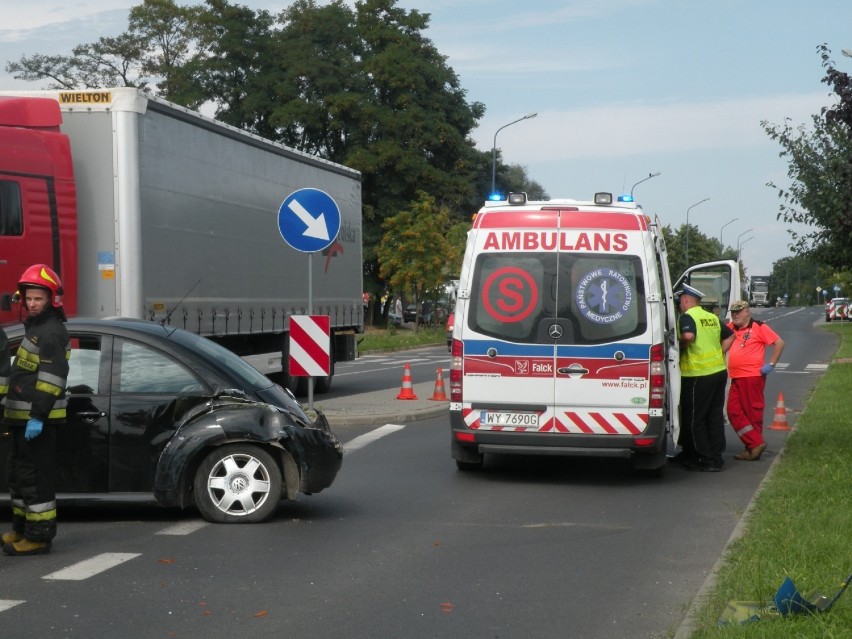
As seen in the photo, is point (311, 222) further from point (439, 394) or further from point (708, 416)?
point (439, 394)

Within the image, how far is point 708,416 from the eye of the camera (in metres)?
12.9

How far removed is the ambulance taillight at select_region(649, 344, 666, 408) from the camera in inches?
452

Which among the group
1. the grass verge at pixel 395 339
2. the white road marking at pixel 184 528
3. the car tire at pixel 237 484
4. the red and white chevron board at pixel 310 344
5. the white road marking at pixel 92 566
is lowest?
the grass verge at pixel 395 339

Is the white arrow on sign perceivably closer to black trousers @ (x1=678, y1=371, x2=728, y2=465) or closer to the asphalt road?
the asphalt road

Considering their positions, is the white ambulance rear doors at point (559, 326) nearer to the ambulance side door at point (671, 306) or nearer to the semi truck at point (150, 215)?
the ambulance side door at point (671, 306)

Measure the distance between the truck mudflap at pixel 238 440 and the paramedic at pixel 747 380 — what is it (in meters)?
5.74

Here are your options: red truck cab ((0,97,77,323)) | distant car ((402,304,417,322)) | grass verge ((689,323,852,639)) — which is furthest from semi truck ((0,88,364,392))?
distant car ((402,304,417,322))

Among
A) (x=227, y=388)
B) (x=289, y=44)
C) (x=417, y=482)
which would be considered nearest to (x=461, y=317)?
(x=417, y=482)

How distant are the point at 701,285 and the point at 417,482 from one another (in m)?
18.9

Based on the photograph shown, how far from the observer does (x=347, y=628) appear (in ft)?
20.6

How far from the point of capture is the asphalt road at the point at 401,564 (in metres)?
6.43

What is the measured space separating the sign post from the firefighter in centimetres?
657

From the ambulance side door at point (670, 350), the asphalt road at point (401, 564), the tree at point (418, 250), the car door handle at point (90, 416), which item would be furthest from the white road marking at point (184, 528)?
the tree at point (418, 250)

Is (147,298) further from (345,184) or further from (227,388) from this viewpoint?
(345,184)
